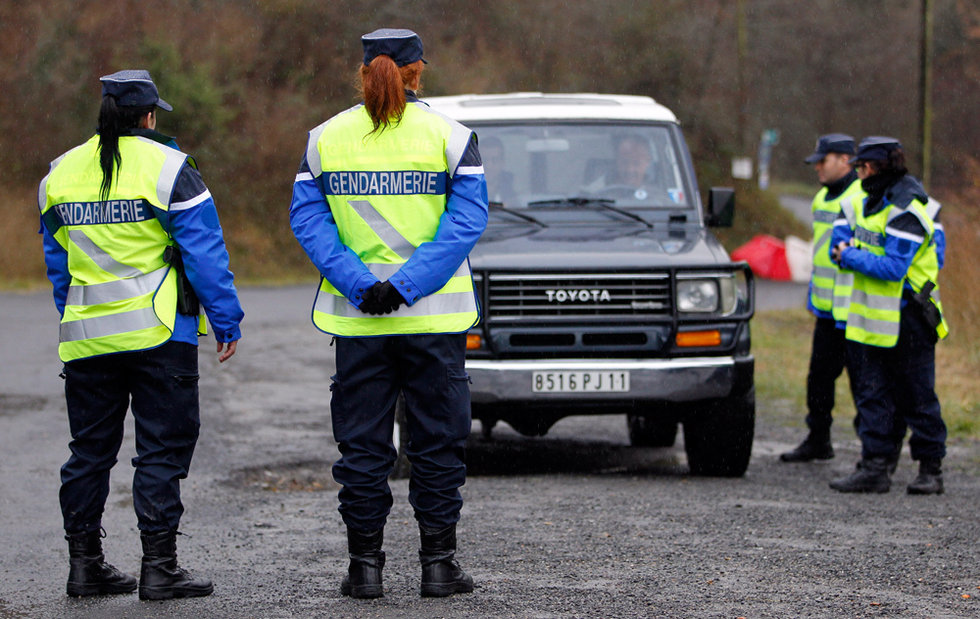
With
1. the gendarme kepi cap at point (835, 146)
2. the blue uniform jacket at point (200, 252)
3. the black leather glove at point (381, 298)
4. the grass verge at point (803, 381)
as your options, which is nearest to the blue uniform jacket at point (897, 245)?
the gendarme kepi cap at point (835, 146)

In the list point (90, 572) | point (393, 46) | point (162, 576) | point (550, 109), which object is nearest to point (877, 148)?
point (550, 109)

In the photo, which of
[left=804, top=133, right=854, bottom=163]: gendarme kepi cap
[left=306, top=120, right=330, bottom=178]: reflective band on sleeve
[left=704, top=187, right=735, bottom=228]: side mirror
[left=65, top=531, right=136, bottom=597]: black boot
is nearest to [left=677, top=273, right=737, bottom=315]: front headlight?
[left=704, top=187, right=735, bottom=228]: side mirror

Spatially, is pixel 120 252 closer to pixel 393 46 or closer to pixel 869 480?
pixel 393 46

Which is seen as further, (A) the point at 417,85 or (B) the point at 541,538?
(B) the point at 541,538

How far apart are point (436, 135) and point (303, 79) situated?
33117 mm

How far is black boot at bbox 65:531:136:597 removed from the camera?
4.77 meters

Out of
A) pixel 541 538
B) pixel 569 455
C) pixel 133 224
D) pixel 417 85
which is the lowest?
pixel 569 455

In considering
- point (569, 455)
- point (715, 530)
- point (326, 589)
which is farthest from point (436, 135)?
point (569, 455)

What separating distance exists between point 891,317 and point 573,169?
83.7 inches

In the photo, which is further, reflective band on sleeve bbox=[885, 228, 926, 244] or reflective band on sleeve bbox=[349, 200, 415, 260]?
reflective band on sleeve bbox=[885, 228, 926, 244]

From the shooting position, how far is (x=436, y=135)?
463 cm

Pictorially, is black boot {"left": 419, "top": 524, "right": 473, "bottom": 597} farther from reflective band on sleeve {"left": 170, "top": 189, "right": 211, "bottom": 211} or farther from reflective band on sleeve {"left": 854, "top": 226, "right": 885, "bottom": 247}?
reflective band on sleeve {"left": 854, "top": 226, "right": 885, "bottom": 247}

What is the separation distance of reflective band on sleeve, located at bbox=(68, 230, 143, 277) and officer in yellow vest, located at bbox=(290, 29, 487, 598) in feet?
2.05

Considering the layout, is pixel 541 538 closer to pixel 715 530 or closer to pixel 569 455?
pixel 715 530
